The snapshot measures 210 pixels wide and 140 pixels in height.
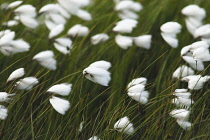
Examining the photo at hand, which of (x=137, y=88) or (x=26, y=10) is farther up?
(x=26, y=10)

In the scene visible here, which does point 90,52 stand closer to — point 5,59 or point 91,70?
point 5,59

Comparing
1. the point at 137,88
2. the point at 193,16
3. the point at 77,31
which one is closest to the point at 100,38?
the point at 77,31

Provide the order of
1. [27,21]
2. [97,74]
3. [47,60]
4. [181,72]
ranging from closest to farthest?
[97,74]
[181,72]
[47,60]
[27,21]

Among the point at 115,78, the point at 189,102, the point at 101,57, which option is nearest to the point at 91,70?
the point at 189,102

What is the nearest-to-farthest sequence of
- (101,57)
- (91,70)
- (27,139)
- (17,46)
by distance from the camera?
(91,70) < (27,139) < (17,46) < (101,57)

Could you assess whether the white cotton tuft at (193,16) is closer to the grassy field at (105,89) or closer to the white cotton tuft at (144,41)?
the grassy field at (105,89)

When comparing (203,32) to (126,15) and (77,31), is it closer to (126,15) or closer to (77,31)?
(126,15)

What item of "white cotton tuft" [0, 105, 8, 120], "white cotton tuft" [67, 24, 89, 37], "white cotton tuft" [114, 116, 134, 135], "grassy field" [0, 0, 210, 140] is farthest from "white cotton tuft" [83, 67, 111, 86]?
"white cotton tuft" [67, 24, 89, 37]

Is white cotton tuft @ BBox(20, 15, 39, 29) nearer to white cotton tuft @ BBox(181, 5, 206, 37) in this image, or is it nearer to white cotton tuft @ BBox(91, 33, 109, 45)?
white cotton tuft @ BBox(91, 33, 109, 45)

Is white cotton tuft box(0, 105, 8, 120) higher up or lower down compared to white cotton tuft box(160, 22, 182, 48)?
lower down
